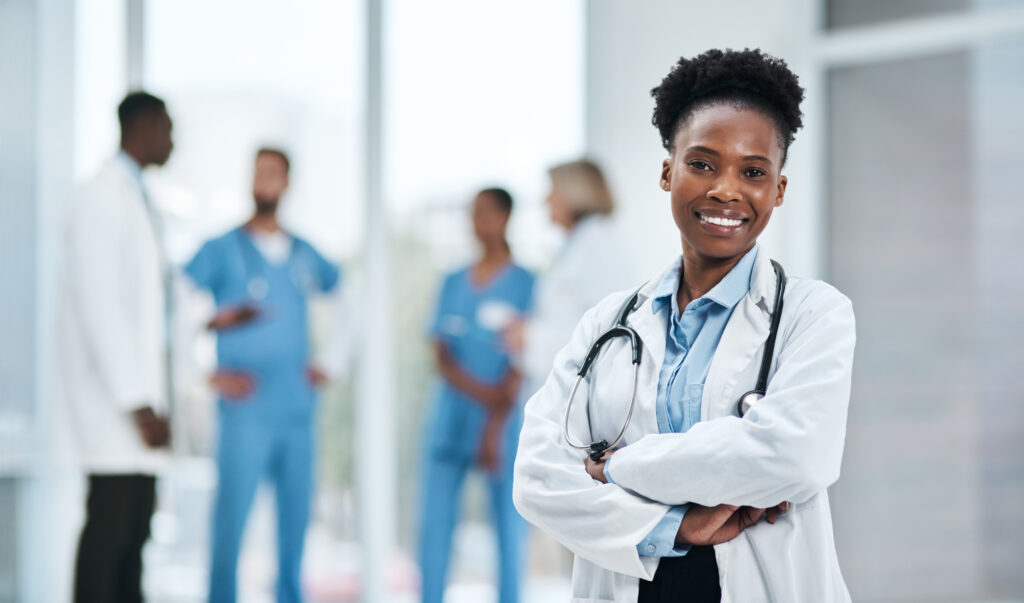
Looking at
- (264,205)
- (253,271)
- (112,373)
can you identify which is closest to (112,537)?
(112,373)

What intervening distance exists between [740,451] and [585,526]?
214mm

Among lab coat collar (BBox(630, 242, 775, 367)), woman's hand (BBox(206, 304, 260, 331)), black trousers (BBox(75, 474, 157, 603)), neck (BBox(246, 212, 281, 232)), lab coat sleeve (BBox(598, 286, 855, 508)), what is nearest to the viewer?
lab coat sleeve (BBox(598, 286, 855, 508))

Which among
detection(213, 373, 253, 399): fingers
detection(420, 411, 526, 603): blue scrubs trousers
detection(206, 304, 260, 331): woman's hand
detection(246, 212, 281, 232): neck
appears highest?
detection(246, 212, 281, 232): neck

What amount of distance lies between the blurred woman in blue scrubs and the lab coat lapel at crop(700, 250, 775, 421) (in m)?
2.00

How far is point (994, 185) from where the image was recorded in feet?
10.5

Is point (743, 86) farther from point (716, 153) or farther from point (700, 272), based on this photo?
point (700, 272)

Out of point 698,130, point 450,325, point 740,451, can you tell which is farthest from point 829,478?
point 450,325

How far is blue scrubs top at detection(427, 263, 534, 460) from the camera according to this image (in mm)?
3229

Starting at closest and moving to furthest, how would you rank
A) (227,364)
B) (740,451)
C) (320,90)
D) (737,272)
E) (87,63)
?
(740,451)
(737,272)
(227,364)
(87,63)
(320,90)

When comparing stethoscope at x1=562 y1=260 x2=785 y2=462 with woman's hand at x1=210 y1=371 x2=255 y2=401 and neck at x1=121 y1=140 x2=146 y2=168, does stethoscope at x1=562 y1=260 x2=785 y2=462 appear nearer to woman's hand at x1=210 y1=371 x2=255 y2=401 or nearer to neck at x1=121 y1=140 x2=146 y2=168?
neck at x1=121 y1=140 x2=146 y2=168

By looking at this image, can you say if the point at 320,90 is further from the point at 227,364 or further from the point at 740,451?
the point at 740,451

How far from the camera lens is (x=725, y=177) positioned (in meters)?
1.16

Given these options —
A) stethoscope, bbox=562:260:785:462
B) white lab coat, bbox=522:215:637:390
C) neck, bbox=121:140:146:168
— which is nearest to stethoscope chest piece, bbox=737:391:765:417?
stethoscope, bbox=562:260:785:462

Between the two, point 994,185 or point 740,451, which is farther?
point 994,185
